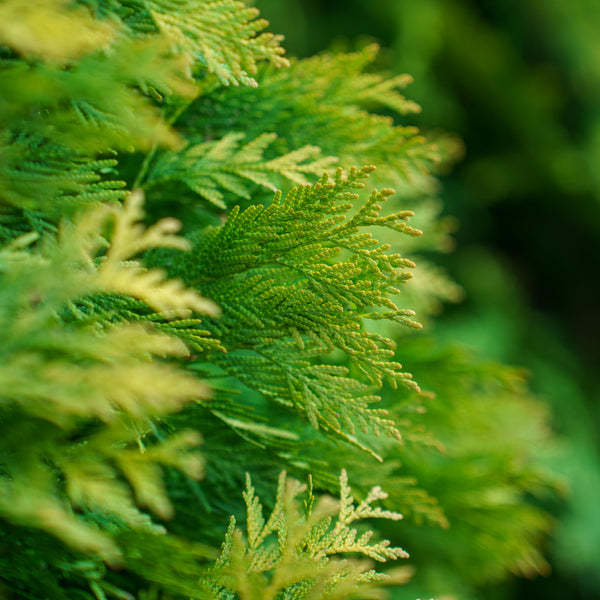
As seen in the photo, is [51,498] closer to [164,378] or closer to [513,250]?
[164,378]

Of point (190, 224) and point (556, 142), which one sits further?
point (556, 142)

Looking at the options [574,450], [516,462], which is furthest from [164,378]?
[574,450]

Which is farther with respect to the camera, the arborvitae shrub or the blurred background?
the blurred background

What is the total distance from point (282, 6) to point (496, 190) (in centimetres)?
→ 177

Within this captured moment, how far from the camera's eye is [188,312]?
2.06ft

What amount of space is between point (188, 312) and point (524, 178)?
3.66 metres

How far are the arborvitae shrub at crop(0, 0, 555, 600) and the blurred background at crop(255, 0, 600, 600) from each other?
2293mm

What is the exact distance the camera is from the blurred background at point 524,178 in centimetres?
318

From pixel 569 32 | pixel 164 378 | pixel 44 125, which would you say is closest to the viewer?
pixel 164 378

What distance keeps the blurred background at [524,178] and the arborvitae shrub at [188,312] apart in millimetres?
2293

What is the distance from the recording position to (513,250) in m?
4.23

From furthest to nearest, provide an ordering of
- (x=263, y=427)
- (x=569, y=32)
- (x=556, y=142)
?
(x=556, y=142)
(x=569, y=32)
(x=263, y=427)

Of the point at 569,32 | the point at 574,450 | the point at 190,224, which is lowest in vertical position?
the point at 574,450

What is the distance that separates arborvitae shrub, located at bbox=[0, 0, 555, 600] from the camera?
22.2 inches
